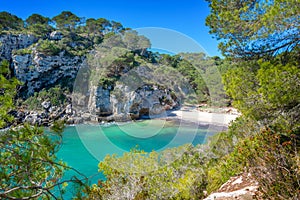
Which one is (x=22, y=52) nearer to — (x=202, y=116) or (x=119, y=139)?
(x=119, y=139)

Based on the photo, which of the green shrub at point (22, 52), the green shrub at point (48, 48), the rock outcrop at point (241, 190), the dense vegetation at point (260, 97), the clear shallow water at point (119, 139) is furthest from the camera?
the green shrub at point (48, 48)

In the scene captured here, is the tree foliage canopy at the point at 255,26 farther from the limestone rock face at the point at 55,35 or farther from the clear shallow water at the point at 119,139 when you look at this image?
the limestone rock face at the point at 55,35

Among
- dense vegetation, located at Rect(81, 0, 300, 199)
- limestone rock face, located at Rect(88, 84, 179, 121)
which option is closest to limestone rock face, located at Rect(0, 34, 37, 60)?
limestone rock face, located at Rect(88, 84, 179, 121)

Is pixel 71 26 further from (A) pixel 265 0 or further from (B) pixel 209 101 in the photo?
(A) pixel 265 0

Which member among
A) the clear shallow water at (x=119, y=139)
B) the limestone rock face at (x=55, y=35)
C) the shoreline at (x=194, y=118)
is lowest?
the clear shallow water at (x=119, y=139)

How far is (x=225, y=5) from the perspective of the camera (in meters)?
4.21

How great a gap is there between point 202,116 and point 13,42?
3028 centimetres

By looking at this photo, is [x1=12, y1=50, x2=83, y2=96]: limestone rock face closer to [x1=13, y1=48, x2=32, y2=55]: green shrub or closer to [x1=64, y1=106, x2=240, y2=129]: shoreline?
[x1=13, y1=48, x2=32, y2=55]: green shrub

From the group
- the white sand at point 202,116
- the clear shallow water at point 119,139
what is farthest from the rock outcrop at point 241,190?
the white sand at point 202,116

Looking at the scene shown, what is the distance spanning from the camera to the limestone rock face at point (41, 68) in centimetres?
2862

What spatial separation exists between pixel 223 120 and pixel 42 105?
79.8 ft

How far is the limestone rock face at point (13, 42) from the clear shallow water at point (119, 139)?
16057 mm

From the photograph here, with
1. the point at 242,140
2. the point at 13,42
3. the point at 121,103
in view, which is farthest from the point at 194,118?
the point at 13,42

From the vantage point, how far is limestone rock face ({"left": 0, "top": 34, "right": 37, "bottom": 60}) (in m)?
28.6
